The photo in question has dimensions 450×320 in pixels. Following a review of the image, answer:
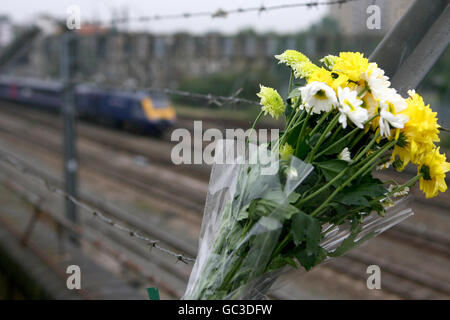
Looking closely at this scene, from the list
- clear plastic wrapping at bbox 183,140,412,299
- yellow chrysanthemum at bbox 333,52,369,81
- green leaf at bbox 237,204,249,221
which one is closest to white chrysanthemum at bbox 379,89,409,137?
yellow chrysanthemum at bbox 333,52,369,81

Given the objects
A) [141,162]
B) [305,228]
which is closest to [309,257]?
[305,228]

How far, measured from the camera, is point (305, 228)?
1.51m

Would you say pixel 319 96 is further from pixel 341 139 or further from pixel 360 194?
pixel 360 194

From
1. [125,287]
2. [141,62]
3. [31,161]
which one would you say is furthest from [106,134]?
[125,287]

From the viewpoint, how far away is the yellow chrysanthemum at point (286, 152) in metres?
1.60

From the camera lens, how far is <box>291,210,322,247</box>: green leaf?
150 centimetres

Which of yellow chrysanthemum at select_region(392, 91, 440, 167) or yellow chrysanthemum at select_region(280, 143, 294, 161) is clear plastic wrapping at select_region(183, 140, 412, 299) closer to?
yellow chrysanthemum at select_region(280, 143, 294, 161)

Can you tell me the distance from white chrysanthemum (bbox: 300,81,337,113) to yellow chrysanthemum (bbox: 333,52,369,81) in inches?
3.7

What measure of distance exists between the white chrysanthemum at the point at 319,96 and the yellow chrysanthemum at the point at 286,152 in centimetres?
17

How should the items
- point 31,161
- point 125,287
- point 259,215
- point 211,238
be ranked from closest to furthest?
1. point 259,215
2. point 211,238
3. point 125,287
4. point 31,161

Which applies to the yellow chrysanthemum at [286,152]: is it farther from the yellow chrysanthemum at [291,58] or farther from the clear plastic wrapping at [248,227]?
the yellow chrysanthemum at [291,58]

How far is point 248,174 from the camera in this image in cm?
166
